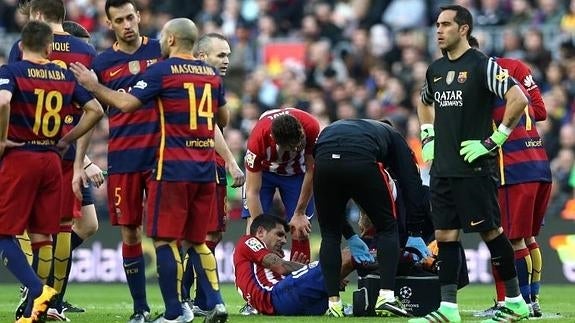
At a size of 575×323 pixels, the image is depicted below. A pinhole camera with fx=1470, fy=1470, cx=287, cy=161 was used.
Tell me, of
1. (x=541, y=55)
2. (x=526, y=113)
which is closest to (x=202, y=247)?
(x=526, y=113)

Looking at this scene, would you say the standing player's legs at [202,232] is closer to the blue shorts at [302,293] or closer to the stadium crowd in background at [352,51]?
the blue shorts at [302,293]

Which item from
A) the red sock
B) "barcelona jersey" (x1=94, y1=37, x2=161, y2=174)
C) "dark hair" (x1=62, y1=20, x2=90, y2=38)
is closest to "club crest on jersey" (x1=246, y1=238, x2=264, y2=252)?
the red sock

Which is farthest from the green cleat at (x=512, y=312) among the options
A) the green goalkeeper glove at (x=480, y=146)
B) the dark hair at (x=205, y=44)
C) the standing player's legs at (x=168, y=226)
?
the dark hair at (x=205, y=44)

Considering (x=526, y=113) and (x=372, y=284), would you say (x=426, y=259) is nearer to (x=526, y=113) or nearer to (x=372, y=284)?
(x=372, y=284)

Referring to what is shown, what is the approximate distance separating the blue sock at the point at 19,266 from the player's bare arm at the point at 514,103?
12.5 ft

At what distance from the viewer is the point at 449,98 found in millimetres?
11492

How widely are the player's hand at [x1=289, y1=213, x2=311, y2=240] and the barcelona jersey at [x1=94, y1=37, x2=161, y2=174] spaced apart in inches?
98.1

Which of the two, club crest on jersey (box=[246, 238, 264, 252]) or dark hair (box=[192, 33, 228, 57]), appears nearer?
club crest on jersey (box=[246, 238, 264, 252])

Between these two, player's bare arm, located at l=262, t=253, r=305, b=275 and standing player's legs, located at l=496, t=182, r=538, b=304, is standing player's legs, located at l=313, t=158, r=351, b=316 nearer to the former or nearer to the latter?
player's bare arm, located at l=262, t=253, r=305, b=275

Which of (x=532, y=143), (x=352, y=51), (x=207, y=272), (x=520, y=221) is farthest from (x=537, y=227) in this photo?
(x=352, y=51)

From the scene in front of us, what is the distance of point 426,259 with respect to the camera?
12953mm

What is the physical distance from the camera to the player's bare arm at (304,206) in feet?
44.5

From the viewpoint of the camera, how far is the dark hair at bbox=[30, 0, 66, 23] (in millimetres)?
12586

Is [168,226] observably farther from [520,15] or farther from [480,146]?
[520,15]
